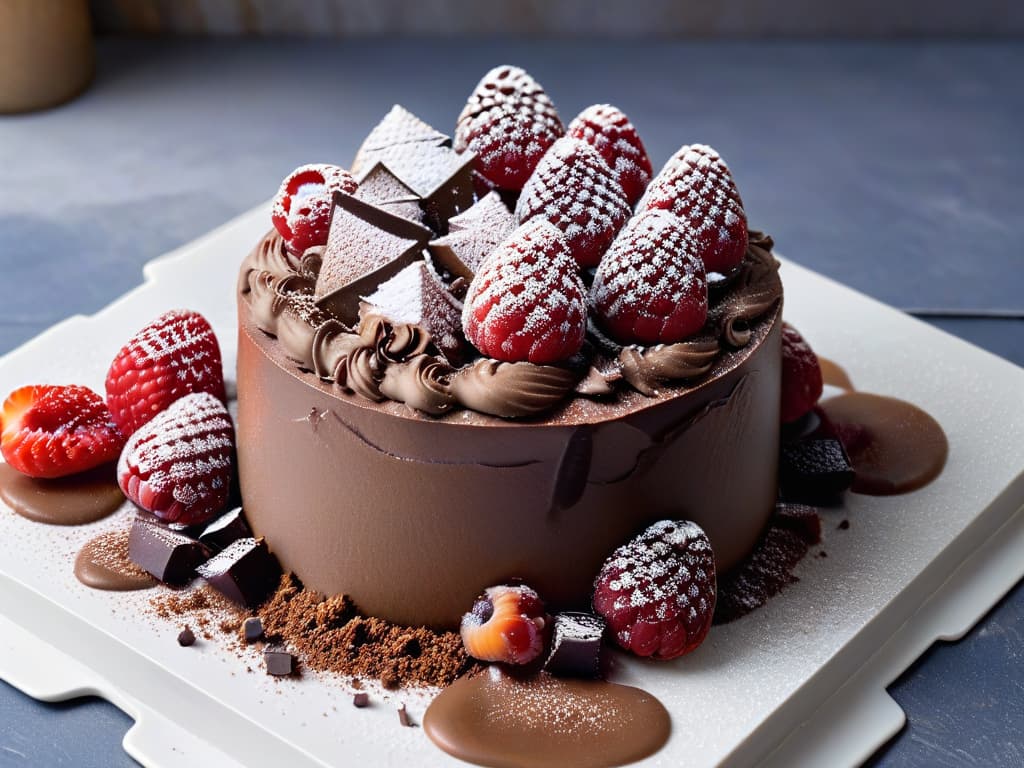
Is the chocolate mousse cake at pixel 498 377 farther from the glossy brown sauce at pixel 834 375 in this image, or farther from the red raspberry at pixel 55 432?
the glossy brown sauce at pixel 834 375

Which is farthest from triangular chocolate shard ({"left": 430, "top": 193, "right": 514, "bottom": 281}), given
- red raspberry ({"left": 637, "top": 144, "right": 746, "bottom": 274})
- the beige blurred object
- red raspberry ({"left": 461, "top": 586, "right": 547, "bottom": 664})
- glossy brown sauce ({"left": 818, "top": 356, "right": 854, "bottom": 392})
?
the beige blurred object

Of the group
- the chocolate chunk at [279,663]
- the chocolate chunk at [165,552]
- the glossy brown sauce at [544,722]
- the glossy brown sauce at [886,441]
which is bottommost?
the chocolate chunk at [165,552]

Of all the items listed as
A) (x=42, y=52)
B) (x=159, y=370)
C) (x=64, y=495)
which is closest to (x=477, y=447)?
(x=159, y=370)

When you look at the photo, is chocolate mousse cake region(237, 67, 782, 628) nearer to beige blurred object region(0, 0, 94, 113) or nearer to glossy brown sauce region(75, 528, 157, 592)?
glossy brown sauce region(75, 528, 157, 592)

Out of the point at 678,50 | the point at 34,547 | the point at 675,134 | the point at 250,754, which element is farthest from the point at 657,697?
the point at 678,50

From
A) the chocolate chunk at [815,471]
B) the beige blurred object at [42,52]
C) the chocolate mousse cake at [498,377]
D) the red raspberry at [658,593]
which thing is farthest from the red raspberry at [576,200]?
the beige blurred object at [42,52]

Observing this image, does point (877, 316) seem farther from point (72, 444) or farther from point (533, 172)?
point (72, 444)
